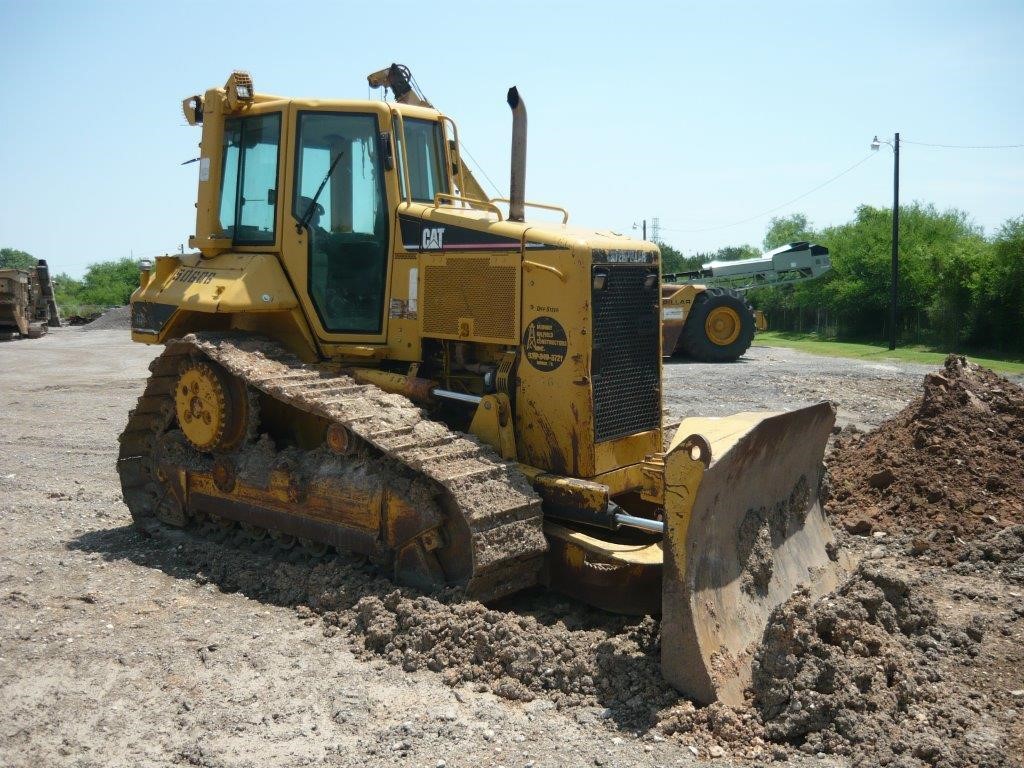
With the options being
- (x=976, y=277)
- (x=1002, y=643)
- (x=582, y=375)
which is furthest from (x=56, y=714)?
(x=976, y=277)

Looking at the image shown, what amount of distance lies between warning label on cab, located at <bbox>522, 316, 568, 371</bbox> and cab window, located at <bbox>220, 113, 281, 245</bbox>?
2.27 metres

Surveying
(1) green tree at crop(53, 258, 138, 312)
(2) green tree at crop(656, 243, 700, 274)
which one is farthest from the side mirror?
(2) green tree at crop(656, 243, 700, 274)

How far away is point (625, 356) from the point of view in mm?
6051

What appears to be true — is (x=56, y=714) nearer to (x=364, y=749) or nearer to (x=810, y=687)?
(x=364, y=749)

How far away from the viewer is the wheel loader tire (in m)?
21.1

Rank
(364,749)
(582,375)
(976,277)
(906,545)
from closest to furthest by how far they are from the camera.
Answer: (364,749)
(582,375)
(906,545)
(976,277)

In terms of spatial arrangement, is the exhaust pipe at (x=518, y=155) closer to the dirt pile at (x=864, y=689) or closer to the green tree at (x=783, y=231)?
the dirt pile at (x=864, y=689)

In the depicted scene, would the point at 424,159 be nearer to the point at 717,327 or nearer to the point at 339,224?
the point at 339,224

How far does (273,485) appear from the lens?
6.32 meters

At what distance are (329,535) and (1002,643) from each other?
13.2 ft

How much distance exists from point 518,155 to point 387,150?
109 centimetres

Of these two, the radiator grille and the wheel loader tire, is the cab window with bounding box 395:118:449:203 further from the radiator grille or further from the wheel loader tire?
the wheel loader tire

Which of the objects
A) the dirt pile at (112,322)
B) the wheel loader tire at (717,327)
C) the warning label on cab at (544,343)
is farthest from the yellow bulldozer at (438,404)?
the dirt pile at (112,322)

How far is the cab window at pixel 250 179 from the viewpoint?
6.95 meters
